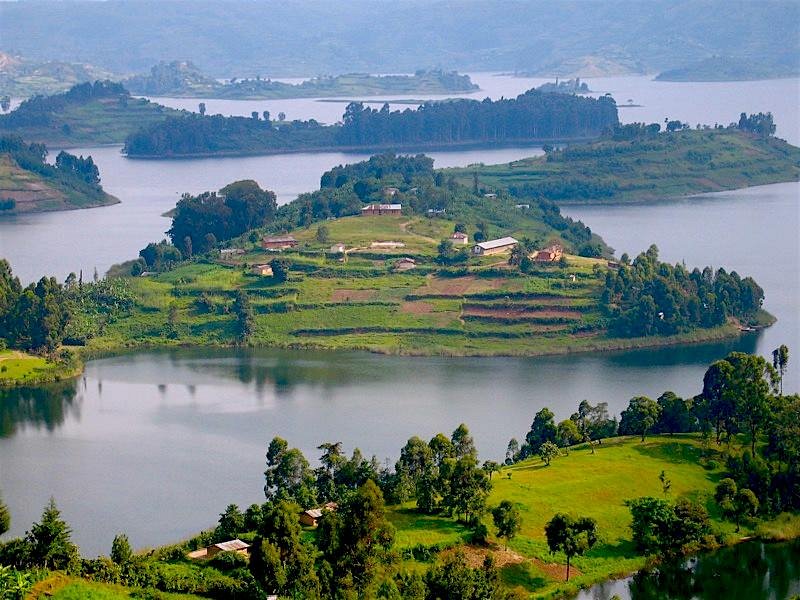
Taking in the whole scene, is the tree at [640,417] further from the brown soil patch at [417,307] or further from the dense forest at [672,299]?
the brown soil patch at [417,307]

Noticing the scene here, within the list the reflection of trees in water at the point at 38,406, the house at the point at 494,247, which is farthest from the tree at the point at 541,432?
the house at the point at 494,247

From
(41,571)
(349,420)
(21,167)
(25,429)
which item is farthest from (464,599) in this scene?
(21,167)

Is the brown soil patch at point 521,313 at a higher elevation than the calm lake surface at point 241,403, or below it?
higher

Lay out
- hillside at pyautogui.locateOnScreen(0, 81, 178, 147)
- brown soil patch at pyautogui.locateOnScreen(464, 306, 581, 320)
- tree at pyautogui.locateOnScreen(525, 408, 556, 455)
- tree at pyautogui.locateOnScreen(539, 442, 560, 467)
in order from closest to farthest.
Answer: tree at pyautogui.locateOnScreen(539, 442, 560, 467) < tree at pyautogui.locateOnScreen(525, 408, 556, 455) < brown soil patch at pyautogui.locateOnScreen(464, 306, 581, 320) < hillside at pyautogui.locateOnScreen(0, 81, 178, 147)

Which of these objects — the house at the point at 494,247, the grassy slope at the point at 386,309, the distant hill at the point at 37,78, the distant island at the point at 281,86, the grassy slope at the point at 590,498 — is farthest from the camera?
the distant island at the point at 281,86

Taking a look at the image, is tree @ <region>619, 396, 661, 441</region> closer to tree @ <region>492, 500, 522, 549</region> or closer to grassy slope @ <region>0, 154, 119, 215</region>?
tree @ <region>492, 500, 522, 549</region>

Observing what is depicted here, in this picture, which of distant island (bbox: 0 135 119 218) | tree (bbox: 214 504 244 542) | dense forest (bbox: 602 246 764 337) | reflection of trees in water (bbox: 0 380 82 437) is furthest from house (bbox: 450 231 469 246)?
tree (bbox: 214 504 244 542)

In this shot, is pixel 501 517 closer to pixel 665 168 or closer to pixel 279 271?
pixel 279 271
